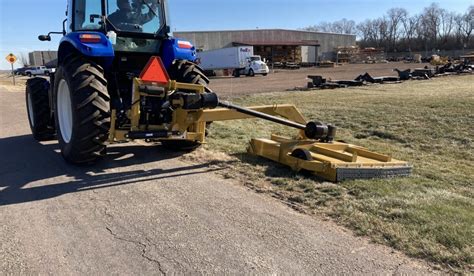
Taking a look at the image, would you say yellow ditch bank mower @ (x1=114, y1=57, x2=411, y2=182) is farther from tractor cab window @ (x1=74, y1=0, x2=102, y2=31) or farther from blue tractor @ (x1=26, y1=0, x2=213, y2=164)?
tractor cab window @ (x1=74, y1=0, x2=102, y2=31)

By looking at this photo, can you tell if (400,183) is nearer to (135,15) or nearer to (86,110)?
(86,110)

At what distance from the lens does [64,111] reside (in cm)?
705

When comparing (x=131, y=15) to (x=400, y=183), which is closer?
(x=400, y=183)

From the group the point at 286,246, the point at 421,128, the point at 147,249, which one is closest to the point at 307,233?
the point at 286,246

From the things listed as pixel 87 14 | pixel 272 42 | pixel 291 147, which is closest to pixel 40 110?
pixel 87 14

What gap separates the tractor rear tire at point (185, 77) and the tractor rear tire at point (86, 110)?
1420 mm

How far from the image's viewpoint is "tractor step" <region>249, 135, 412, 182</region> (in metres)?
5.45

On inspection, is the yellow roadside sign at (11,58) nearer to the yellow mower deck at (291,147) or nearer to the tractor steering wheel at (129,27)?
the tractor steering wheel at (129,27)

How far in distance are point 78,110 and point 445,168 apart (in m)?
5.39

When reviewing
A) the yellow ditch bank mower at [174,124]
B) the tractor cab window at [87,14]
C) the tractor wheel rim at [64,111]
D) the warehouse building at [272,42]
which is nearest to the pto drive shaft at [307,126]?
the yellow ditch bank mower at [174,124]

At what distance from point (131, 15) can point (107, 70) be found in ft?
3.63

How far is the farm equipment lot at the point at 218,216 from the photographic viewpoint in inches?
137

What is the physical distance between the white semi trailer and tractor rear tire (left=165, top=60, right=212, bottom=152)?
38.2 m

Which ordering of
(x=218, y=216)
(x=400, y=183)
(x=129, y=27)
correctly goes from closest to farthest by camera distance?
(x=218, y=216) < (x=400, y=183) < (x=129, y=27)
